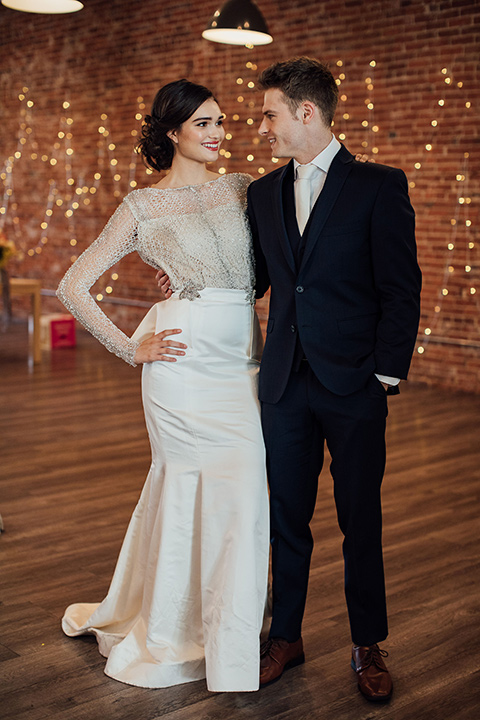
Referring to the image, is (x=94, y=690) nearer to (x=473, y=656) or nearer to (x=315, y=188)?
(x=473, y=656)

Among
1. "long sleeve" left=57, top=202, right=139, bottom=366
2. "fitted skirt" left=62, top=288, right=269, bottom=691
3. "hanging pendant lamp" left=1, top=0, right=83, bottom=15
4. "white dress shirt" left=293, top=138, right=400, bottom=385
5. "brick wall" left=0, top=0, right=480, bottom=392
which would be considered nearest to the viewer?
"white dress shirt" left=293, top=138, right=400, bottom=385

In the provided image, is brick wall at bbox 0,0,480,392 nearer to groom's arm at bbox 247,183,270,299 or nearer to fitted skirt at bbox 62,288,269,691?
groom's arm at bbox 247,183,270,299

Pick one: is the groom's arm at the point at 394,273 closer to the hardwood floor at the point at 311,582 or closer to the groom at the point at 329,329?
the groom at the point at 329,329

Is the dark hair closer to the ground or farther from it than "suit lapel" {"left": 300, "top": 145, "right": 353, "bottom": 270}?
farther from it

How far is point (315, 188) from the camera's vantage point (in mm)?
2439

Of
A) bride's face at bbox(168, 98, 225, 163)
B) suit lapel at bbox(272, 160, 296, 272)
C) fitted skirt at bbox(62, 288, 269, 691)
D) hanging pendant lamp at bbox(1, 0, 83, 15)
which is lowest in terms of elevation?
fitted skirt at bbox(62, 288, 269, 691)

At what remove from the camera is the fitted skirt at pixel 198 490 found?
251cm

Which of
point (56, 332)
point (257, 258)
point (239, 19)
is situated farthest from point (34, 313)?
point (257, 258)

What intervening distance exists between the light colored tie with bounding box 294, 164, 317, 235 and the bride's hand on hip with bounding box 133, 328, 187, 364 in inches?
18.9

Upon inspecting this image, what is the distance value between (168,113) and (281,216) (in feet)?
1.63

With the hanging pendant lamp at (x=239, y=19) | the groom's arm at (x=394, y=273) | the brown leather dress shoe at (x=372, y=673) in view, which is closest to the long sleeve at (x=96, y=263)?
the groom's arm at (x=394, y=273)

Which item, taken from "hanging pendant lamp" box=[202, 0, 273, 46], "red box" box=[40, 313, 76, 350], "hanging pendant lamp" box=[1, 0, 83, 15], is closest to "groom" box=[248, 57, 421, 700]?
"hanging pendant lamp" box=[1, 0, 83, 15]

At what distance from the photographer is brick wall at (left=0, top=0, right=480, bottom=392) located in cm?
662

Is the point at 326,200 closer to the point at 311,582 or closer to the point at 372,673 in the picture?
the point at 372,673
